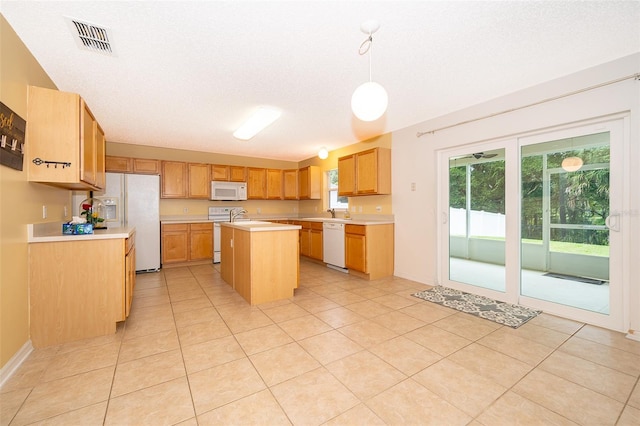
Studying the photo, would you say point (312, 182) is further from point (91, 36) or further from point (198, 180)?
point (91, 36)

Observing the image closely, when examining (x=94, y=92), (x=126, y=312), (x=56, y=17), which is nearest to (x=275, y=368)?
(x=126, y=312)

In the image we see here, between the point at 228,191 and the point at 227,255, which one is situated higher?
the point at 228,191

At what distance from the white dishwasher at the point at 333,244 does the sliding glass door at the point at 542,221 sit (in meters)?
1.73

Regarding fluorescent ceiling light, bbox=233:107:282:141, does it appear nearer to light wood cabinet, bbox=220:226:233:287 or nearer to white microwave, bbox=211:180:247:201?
light wood cabinet, bbox=220:226:233:287

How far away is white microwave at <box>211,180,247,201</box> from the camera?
6121 mm

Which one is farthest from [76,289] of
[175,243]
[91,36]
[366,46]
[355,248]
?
[355,248]

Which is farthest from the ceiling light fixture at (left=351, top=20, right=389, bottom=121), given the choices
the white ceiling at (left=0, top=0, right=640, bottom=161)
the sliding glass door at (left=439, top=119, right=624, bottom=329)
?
the sliding glass door at (left=439, top=119, right=624, bottom=329)

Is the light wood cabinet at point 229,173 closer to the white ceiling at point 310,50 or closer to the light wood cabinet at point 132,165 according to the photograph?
the light wood cabinet at point 132,165

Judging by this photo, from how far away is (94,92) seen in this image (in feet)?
10.4

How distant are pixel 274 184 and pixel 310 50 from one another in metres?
4.87

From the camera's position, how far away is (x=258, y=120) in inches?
158

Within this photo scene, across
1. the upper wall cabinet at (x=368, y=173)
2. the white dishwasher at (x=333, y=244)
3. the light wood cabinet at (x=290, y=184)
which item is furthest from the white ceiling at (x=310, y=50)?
the light wood cabinet at (x=290, y=184)

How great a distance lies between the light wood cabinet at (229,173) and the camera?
6.20 meters

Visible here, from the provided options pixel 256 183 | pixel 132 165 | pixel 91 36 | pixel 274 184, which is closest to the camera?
pixel 91 36
